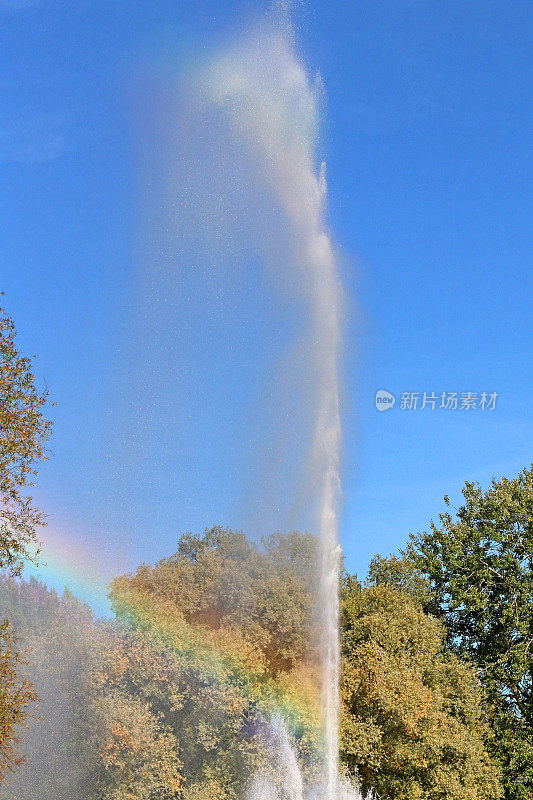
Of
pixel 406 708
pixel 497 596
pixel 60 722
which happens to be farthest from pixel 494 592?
pixel 60 722

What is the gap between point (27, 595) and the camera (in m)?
70.1

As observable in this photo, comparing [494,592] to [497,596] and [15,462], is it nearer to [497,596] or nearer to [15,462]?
[497,596]

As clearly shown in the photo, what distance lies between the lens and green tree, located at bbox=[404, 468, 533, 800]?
3728 centimetres

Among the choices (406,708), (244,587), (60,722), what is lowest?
(60,722)

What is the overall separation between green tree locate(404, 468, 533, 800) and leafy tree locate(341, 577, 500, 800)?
168 centimetres

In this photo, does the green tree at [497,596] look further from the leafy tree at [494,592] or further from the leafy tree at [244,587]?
the leafy tree at [244,587]

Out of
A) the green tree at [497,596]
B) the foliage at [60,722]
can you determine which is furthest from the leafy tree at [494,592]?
the foliage at [60,722]

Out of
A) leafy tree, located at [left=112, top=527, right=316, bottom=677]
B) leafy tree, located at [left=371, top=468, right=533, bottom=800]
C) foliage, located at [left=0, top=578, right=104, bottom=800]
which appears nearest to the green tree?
leafy tree, located at [left=371, top=468, right=533, bottom=800]

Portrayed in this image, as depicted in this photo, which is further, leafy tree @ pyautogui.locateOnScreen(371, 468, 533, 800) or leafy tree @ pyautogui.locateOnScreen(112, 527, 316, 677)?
leafy tree @ pyautogui.locateOnScreen(371, 468, 533, 800)

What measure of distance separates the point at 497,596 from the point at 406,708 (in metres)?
11.0

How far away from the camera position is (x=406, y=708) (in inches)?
1215

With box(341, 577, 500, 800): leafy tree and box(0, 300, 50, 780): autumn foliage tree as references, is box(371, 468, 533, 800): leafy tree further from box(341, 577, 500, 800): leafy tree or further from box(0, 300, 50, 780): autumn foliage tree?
box(0, 300, 50, 780): autumn foliage tree

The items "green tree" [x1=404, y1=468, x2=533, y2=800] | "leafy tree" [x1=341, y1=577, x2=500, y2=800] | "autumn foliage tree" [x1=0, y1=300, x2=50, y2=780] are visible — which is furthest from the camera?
"green tree" [x1=404, y1=468, x2=533, y2=800]

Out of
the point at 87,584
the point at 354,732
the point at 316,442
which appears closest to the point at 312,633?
the point at 354,732
